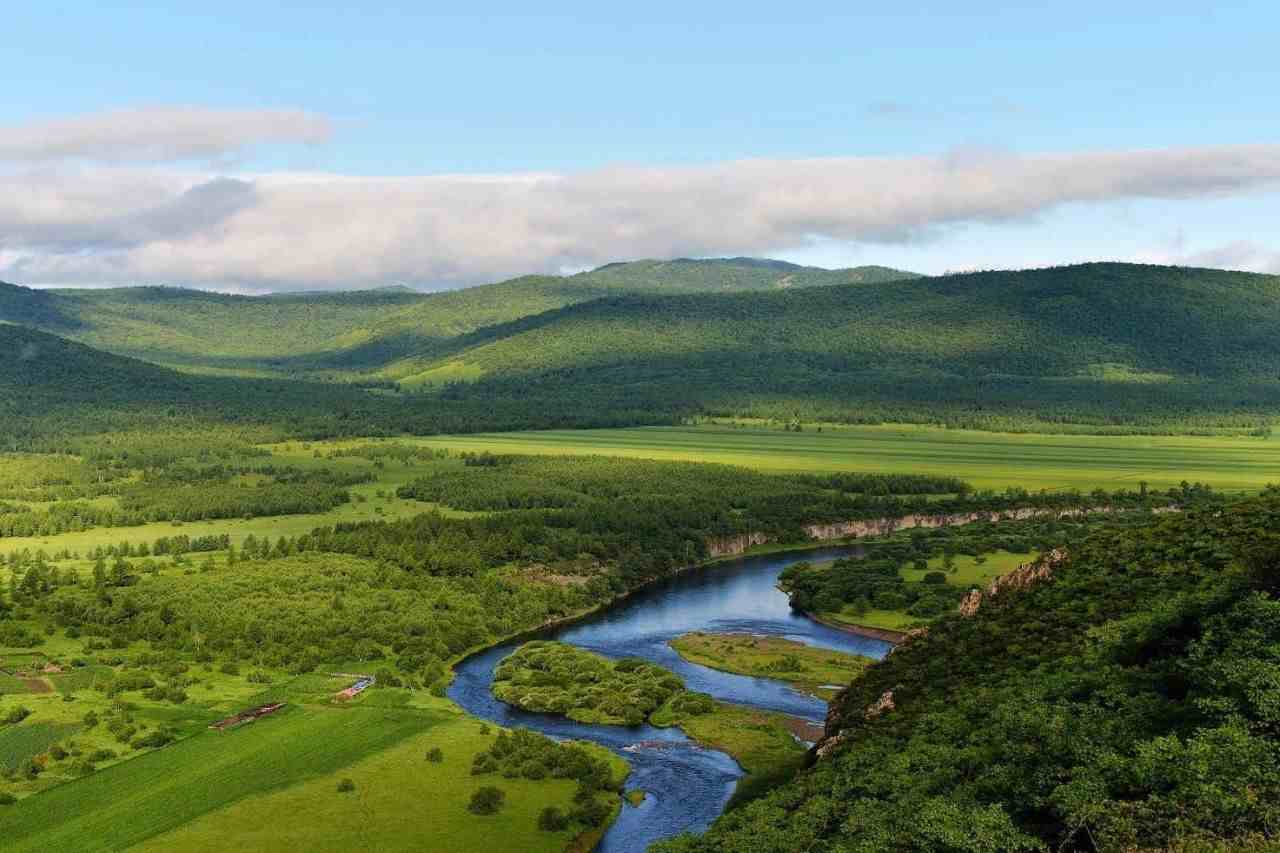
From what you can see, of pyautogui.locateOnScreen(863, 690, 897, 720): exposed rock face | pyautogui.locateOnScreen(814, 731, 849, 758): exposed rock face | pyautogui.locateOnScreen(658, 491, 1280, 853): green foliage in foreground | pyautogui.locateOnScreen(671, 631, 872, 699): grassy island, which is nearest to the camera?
pyautogui.locateOnScreen(658, 491, 1280, 853): green foliage in foreground

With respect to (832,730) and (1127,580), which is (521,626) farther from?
(1127,580)

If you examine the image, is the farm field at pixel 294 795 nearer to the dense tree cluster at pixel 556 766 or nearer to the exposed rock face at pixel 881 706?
the dense tree cluster at pixel 556 766

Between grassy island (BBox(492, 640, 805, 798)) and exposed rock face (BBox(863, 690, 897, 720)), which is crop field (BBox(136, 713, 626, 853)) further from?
exposed rock face (BBox(863, 690, 897, 720))

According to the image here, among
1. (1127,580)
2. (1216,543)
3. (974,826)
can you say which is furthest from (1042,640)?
(974,826)

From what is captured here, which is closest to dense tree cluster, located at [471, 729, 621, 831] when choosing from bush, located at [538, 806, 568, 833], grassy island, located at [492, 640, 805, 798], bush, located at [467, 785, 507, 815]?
bush, located at [538, 806, 568, 833]

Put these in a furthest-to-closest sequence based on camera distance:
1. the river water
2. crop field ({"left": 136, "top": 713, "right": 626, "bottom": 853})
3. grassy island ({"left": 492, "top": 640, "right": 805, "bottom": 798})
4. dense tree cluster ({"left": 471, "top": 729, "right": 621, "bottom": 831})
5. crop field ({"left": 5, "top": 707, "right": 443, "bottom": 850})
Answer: grassy island ({"left": 492, "top": 640, "right": 805, "bottom": 798}) → the river water → dense tree cluster ({"left": 471, "top": 729, "right": 621, "bottom": 831}) → crop field ({"left": 136, "top": 713, "right": 626, "bottom": 853}) → crop field ({"left": 5, "top": 707, "right": 443, "bottom": 850})

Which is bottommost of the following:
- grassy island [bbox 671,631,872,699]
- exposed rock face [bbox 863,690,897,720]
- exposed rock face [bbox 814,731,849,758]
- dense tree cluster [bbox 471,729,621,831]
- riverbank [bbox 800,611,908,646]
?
dense tree cluster [bbox 471,729,621,831]

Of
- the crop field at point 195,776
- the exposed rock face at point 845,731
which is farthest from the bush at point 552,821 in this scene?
the crop field at point 195,776
